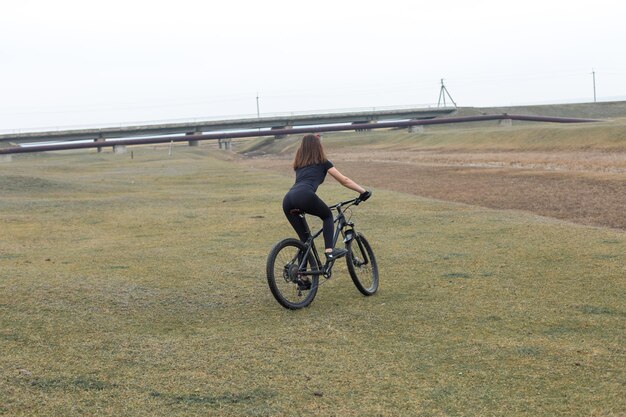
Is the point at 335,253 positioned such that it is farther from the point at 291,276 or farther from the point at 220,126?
the point at 220,126

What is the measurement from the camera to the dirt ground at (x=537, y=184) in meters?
20.4

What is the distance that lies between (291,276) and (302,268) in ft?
0.64

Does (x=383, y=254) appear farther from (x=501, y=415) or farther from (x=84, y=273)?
(x=501, y=415)

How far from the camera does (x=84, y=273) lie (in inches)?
456

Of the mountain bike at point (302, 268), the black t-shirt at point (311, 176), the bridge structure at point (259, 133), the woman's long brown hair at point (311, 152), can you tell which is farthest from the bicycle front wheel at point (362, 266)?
the bridge structure at point (259, 133)

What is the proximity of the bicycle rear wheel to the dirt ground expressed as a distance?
9567 mm

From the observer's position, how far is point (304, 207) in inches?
358

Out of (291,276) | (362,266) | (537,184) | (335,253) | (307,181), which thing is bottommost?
(537,184)

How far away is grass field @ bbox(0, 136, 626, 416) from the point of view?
606 cm

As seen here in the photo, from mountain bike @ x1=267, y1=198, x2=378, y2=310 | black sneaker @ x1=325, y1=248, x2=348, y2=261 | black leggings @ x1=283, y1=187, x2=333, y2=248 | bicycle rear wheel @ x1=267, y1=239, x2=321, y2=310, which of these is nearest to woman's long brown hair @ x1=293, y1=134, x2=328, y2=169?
black leggings @ x1=283, y1=187, x2=333, y2=248

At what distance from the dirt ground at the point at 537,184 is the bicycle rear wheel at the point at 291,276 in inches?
377

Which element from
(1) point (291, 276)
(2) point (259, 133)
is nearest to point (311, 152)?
(1) point (291, 276)

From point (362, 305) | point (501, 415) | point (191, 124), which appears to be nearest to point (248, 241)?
point (362, 305)

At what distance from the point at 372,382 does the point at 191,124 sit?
124624mm
